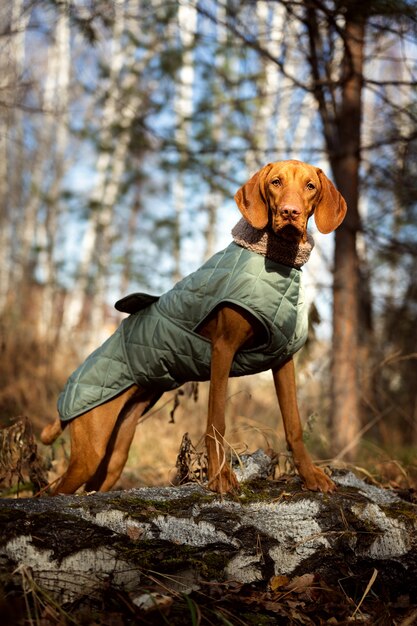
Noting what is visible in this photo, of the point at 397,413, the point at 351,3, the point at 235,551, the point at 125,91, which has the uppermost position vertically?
the point at 125,91

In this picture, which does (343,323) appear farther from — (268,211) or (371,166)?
(268,211)

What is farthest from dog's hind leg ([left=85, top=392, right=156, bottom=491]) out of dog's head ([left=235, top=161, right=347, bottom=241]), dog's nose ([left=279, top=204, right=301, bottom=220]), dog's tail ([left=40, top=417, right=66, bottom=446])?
dog's nose ([left=279, top=204, right=301, bottom=220])

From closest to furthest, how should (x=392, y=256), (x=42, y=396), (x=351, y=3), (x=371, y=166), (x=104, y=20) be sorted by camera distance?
(x=351, y=3), (x=104, y=20), (x=371, y=166), (x=42, y=396), (x=392, y=256)

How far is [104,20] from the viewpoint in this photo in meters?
5.78

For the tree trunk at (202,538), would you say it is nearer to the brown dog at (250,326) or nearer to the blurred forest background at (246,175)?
the brown dog at (250,326)

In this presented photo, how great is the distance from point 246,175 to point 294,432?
8357mm

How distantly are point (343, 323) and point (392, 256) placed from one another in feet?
9.13

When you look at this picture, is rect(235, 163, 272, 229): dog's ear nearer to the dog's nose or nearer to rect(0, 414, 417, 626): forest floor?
the dog's nose

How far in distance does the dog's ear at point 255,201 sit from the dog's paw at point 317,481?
129cm

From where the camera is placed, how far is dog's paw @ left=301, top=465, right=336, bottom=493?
3.08 metres

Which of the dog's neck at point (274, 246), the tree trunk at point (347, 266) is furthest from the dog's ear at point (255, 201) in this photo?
the tree trunk at point (347, 266)

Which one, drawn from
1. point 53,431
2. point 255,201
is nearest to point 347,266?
point 255,201

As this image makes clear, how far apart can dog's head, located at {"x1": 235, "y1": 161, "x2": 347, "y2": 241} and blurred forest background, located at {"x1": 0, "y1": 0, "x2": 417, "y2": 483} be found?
1438mm

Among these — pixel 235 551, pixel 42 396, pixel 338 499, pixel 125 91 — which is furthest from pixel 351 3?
pixel 125 91
